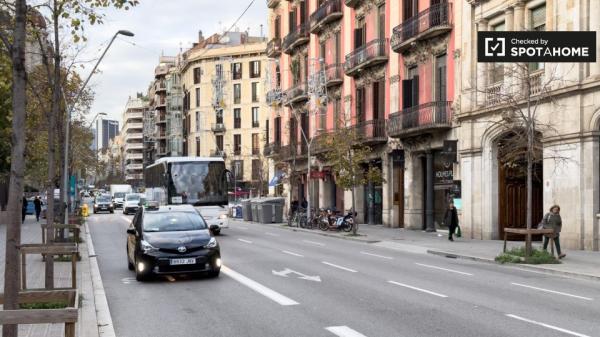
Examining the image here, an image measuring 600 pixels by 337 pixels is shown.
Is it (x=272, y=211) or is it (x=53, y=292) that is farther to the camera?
(x=272, y=211)

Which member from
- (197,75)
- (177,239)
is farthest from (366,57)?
(197,75)

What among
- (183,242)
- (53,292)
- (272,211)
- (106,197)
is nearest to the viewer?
(53,292)

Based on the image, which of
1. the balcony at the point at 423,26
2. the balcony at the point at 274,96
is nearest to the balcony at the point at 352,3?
the balcony at the point at 423,26

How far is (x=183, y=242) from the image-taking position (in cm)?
1494

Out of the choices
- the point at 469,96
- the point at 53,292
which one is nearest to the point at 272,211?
the point at 469,96

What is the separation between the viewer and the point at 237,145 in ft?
314

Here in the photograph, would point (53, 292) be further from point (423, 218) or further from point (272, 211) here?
point (272, 211)

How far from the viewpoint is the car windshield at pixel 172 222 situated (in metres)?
16.1

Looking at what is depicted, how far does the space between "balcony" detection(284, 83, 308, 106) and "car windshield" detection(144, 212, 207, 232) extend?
34990 mm

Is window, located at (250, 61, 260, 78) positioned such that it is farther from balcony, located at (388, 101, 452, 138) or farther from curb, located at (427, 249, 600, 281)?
curb, located at (427, 249, 600, 281)

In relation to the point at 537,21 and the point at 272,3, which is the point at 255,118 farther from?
the point at 537,21

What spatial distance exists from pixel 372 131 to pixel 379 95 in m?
2.07

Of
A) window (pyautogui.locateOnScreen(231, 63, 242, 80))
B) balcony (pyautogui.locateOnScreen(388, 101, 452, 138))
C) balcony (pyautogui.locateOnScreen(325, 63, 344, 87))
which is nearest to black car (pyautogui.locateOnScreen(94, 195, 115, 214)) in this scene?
window (pyautogui.locateOnScreen(231, 63, 242, 80))

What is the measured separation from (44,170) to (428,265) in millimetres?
46335
